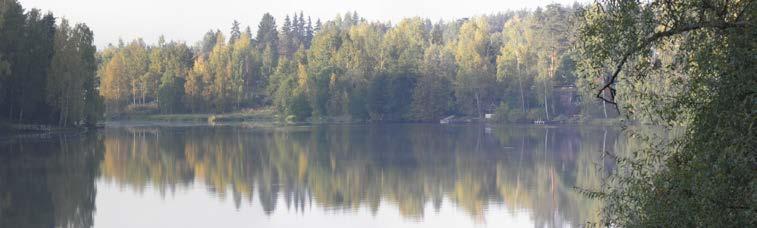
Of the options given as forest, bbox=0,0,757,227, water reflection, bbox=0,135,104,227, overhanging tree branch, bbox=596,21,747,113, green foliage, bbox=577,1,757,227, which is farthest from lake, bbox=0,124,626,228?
overhanging tree branch, bbox=596,21,747,113

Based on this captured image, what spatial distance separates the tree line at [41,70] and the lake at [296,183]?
3.58 m

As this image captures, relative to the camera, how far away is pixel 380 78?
10688cm

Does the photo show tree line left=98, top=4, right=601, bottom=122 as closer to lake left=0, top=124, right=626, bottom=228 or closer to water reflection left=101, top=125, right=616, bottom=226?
water reflection left=101, top=125, right=616, bottom=226

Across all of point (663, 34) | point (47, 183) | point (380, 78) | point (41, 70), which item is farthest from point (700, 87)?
point (380, 78)

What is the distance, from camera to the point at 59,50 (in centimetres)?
6128

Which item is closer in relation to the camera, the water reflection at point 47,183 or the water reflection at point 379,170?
the water reflection at point 47,183

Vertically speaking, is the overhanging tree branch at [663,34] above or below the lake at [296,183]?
above

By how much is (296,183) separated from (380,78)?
72323mm

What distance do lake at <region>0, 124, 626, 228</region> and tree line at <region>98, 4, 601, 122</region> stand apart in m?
38.5

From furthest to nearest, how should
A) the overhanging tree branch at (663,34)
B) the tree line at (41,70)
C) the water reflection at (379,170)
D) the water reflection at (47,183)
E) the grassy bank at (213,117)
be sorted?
the grassy bank at (213,117) < the tree line at (41,70) < the water reflection at (379,170) < the water reflection at (47,183) < the overhanging tree branch at (663,34)

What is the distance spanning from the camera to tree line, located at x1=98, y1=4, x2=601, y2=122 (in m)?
97.6

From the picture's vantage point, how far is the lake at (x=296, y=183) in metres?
26.1

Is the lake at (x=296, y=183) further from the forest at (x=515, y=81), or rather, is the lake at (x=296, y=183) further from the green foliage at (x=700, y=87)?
the green foliage at (x=700, y=87)

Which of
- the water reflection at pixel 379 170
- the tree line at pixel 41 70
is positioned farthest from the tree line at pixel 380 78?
the tree line at pixel 41 70
